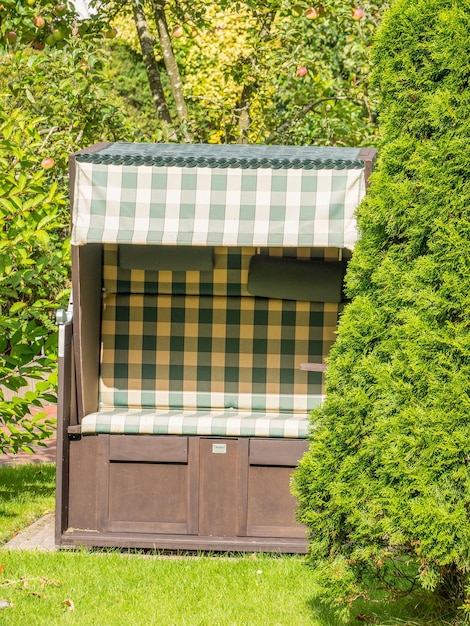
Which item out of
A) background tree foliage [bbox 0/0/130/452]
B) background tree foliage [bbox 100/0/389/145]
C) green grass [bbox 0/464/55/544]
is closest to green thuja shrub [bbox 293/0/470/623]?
background tree foliage [bbox 0/0/130/452]

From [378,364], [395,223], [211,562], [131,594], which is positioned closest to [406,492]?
[378,364]

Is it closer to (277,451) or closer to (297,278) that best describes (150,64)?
(297,278)

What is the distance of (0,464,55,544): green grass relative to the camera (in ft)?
20.0

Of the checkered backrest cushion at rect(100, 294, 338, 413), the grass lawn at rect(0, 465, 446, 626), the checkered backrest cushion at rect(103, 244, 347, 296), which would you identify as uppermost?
the checkered backrest cushion at rect(103, 244, 347, 296)

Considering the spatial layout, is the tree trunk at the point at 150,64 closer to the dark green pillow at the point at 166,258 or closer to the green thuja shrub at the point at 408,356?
the dark green pillow at the point at 166,258

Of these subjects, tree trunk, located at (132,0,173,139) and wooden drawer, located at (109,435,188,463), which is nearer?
wooden drawer, located at (109,435,188,463)

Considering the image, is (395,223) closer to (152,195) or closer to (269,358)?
(152,195)

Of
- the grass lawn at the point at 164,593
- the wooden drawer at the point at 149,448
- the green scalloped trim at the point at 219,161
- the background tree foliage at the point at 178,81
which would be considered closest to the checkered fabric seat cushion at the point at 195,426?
the wooden drawer at the point at 149,448

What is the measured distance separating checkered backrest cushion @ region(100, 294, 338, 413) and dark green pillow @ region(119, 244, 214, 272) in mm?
364

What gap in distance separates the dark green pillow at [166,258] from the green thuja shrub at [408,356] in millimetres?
2333

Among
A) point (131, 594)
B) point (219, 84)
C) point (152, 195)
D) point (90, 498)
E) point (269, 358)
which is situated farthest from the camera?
point (219, 84)

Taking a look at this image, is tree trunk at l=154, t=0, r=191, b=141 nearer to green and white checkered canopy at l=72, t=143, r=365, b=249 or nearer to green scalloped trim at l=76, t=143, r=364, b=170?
green scalloped trim at l=76, t=143, r=364, b=170

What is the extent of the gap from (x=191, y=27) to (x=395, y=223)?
6340mm

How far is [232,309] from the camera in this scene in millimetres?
6320
